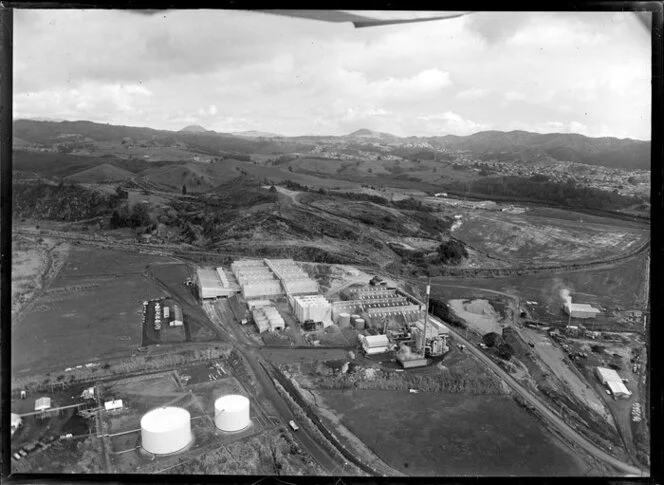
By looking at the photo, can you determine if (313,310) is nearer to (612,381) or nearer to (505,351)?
(505,351)

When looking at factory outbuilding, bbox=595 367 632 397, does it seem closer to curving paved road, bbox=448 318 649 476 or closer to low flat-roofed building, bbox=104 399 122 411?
curving paved road, bbox=448 318 649 476

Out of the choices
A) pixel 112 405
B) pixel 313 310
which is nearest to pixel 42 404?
pixel 112 405

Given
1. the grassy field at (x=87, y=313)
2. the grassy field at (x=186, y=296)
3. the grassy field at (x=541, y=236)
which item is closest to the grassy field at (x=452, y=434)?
the grassy field at (x=186, y=296)

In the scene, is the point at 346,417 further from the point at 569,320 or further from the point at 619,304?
the point at 619,304

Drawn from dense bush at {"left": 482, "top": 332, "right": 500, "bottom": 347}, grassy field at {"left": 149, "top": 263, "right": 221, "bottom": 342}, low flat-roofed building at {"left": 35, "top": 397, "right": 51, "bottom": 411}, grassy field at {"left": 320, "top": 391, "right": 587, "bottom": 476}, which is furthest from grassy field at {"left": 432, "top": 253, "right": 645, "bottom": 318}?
low flat-roofed building at {"left": 35, "top": 397, "right": 51, "bottom": 411}

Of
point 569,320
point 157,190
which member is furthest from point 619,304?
point 157,190

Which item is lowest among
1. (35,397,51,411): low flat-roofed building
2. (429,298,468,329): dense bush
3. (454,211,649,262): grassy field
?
(429,298,468,329): dense bush
